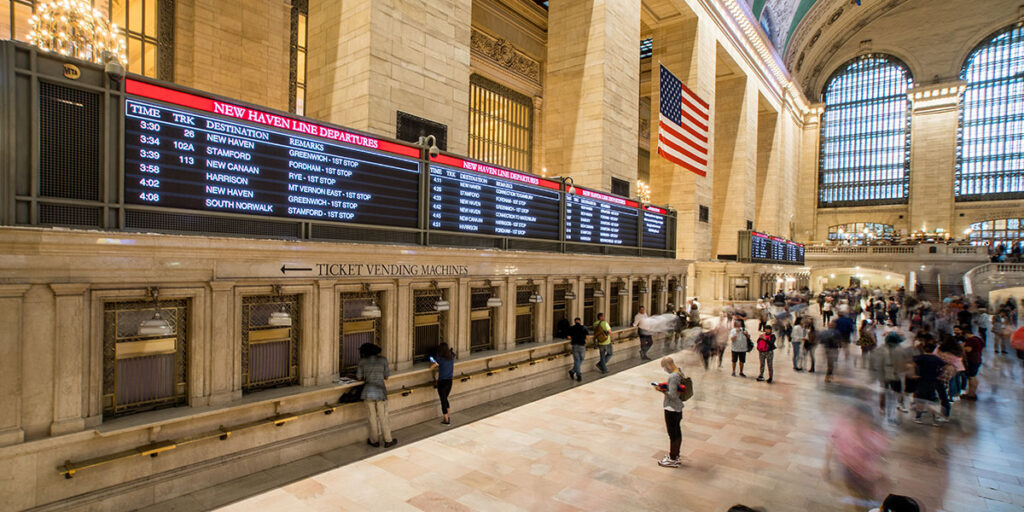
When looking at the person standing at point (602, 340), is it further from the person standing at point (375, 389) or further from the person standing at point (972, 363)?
the person standing at point (972, 363)

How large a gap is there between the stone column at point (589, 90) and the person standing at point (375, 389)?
10054 millimetres

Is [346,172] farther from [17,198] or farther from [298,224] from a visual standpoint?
[17,198]

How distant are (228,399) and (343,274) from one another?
2.20m

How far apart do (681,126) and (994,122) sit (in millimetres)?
49459

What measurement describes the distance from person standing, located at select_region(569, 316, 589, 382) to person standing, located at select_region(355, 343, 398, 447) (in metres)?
5.46

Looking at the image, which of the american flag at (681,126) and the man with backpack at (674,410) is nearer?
the man with backpack at (674,410)

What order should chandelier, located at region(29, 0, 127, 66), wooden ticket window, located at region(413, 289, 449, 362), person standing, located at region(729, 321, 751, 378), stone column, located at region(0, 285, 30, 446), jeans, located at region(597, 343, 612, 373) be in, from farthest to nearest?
jeans, located at region(597, 343, 612, 373) < person standing, located at region(729, 321, 751, 378) < chandelier, located at region(29, 0, 127, 66) < wooden ticket window, located at region(413, 289, 449, 362) < stone column, located at region(0, 285, 30, 446)

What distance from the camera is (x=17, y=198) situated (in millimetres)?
4547

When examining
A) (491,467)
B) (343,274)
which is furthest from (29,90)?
(491,467)

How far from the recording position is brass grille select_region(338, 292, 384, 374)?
7.58 metres

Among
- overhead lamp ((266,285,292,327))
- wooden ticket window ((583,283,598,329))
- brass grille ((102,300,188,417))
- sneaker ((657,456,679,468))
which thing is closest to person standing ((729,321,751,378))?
wooden ticket window ((583,283,598,329))

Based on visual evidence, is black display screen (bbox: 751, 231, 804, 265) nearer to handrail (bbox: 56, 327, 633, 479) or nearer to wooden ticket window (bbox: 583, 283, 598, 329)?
wooden ticket window (bbox: 583, 283, 598, 329)

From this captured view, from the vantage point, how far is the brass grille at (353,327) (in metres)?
7.58

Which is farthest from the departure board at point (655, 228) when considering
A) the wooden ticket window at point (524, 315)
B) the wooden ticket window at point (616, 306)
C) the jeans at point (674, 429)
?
the jeans at point (674, 429)
